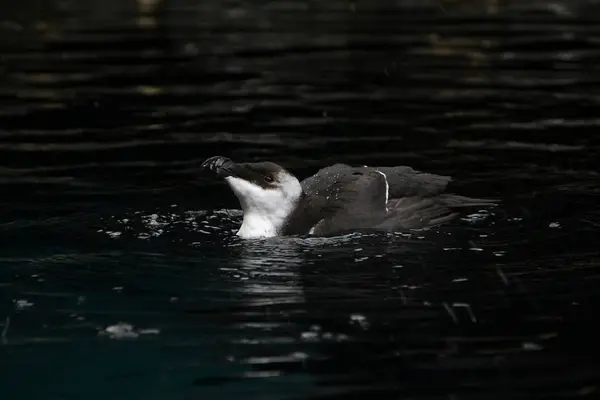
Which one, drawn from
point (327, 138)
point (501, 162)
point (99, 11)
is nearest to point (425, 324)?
point (501, 162)

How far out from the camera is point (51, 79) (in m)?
23.8

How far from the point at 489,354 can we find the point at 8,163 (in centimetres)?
951

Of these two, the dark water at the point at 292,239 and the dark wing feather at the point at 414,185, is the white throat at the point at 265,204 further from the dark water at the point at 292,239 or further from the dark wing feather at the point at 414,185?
the dark wing feather at the point at 414,185

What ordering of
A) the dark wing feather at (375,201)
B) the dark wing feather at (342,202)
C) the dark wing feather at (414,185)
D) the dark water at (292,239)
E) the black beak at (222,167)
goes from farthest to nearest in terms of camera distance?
the dark wing feather at (414,185), the dark wing feather at (375,201), the dark wing feather at (342,202), the black beak at (222,167), the dark water at (292,239)

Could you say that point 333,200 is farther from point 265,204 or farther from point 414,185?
point 414,185

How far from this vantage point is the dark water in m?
9.21

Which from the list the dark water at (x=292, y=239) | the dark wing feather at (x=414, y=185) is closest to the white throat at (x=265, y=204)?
the dark water at (x=292, y=239)

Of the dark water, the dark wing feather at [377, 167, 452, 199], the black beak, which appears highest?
the black beak

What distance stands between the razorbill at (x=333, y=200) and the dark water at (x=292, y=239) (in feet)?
0.79

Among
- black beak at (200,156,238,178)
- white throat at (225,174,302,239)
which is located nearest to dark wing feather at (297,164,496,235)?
white throat at (225,174,302,239)

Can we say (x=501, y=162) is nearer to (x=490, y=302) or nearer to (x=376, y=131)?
(x=376, y=131)

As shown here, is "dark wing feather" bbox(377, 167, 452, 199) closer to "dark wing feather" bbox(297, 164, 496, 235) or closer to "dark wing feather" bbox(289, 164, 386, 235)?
"dark wing feather" bbox(297, 164, 496, 235)

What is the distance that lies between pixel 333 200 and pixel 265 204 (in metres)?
0.80

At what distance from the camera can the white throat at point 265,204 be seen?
40.9 feet
